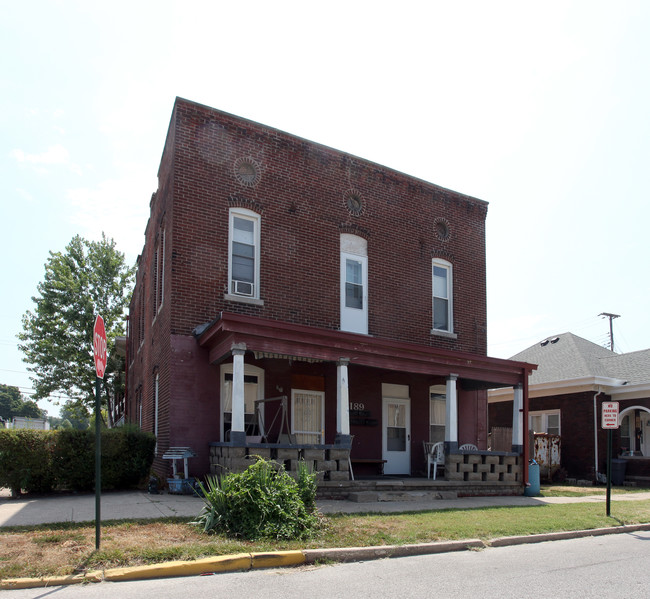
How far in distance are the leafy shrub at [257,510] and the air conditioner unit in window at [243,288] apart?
5892mm

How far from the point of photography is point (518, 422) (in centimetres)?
1541

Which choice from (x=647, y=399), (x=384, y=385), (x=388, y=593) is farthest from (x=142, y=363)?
(x=647, y=399)

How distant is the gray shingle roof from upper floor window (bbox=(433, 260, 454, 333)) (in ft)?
20.1

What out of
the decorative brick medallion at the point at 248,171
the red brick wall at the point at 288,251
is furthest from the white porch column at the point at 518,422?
the decorative brick medallion at the point at 248,171

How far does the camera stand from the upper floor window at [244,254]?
1409cm

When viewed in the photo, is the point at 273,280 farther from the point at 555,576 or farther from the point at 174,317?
the point at 555,576

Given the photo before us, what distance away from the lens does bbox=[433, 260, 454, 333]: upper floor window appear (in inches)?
689

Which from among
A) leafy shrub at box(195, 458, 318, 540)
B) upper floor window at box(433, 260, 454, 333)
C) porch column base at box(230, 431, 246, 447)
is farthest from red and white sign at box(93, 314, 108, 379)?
upper floor window at box(433, 260, 454, 333)

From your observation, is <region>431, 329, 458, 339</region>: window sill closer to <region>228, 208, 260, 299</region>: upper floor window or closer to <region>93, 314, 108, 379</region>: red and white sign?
<region>228, 208, 260, 299</region>: upper floor window

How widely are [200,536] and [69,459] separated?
570cm

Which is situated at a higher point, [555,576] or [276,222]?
[276,222]

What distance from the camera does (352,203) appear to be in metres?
16.4

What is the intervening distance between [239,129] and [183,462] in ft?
25.0

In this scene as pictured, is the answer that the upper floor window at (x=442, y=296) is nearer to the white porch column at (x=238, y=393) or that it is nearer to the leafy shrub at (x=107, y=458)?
the white porch column at (x=238, y=393)
